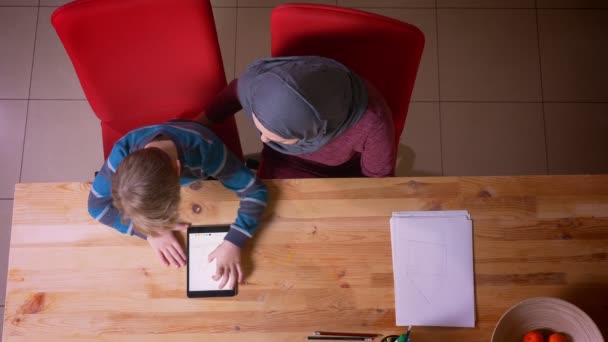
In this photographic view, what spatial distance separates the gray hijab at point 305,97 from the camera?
0.98 metres

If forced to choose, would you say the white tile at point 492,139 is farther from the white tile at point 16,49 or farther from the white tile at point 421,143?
the white tile at point 16,49

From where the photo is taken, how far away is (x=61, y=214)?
3.67 ft

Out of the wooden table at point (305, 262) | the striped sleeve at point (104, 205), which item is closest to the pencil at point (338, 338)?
the wooden table at point (305, 262)

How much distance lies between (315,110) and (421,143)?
118 cm

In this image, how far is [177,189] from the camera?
94 centimetres

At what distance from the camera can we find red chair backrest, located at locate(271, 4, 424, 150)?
3.82 feet

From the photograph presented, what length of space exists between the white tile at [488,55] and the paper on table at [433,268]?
1.11 metres

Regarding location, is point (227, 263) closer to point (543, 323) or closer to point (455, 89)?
point (543, 323)

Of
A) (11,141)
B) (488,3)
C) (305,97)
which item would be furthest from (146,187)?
(488,3)

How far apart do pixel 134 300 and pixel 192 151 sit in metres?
0.40

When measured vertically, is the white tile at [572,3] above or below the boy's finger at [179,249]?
above

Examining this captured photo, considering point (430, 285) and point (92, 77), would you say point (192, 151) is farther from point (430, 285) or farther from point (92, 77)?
point (430, 285)

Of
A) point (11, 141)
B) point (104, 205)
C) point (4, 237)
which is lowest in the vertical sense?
point (4, 237)

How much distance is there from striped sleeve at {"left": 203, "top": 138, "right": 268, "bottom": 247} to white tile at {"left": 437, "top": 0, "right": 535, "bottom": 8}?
1536mm
